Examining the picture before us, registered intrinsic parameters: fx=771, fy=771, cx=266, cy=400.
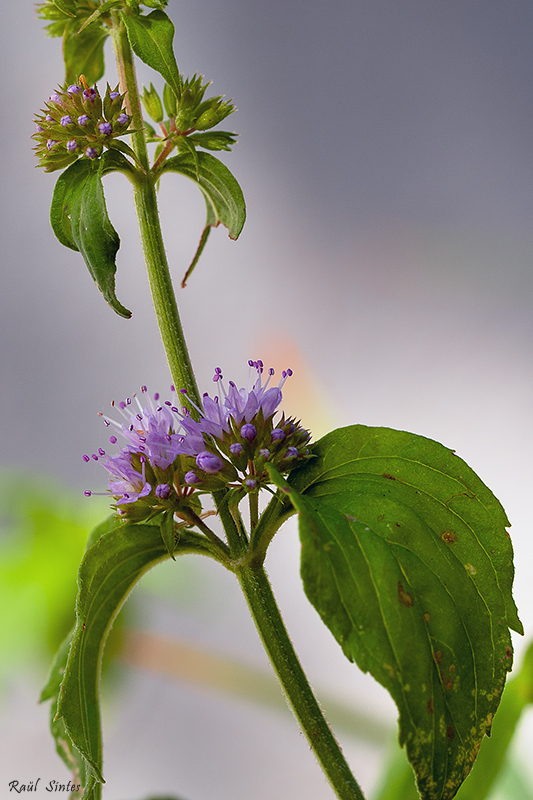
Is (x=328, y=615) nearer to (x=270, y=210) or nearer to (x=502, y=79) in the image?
(x=270, y=210)

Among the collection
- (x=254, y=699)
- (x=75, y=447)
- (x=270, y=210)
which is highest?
(x=270, y=210)

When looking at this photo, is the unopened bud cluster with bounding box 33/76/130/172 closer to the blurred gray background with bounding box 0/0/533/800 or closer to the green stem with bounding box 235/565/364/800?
the green stem with bounding box 235/565/364/800

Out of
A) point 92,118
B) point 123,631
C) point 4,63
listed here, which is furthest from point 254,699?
point 4,63

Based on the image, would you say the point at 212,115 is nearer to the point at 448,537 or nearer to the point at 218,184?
the point at 218,184

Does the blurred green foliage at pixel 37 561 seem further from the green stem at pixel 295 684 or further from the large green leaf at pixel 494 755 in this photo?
the green stem at pixel 295 684

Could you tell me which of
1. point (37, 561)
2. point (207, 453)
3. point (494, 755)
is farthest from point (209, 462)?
point (37, 561)
